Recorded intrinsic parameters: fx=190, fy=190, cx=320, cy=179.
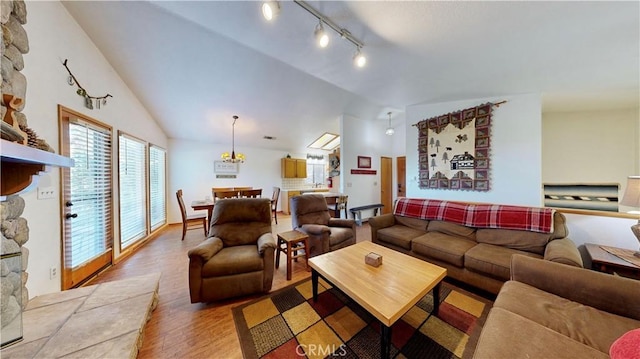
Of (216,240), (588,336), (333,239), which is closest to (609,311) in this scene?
(588,336)

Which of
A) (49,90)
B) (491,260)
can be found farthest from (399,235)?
(49,90)

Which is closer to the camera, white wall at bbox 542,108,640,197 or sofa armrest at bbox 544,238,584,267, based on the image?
sofa armrest at bbox 544,238,584,267

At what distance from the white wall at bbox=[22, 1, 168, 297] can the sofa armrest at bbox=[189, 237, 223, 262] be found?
4.18 ft

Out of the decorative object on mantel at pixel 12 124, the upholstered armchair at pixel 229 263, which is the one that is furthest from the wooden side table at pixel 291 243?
the decorative object on mantel at pixel 12 124

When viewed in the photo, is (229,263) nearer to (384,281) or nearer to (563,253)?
(384,281)

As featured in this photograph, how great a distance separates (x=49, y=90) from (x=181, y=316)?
8.06 ft

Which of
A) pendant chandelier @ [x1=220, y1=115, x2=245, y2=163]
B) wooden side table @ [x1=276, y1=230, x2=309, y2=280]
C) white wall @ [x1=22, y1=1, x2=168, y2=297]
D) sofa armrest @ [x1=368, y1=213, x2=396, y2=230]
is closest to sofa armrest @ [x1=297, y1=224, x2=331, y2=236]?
wooden side table @ [x1=276, y1=230, x2=309, y2=280]

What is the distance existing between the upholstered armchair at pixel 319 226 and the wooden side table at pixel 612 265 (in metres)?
2.34

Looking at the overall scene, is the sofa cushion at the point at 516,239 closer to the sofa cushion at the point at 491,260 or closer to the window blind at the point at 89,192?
the sofa cushion at the point at 491,260

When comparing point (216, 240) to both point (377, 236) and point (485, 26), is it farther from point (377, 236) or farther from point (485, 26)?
point (485, 26)

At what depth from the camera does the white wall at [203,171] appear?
503 centimetres

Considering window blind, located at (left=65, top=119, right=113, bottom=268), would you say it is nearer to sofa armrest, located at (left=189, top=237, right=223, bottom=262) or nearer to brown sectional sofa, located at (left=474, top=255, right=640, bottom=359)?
sofa armrest, located at (left=189, top=237, right=223, bottom=262)

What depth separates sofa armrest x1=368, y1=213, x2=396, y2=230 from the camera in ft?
9.57

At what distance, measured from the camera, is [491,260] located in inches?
72.5
